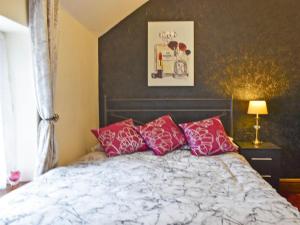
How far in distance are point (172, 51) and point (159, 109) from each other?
2.37ft

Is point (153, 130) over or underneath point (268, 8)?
underneath

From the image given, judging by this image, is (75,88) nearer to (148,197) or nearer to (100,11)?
(100,11)

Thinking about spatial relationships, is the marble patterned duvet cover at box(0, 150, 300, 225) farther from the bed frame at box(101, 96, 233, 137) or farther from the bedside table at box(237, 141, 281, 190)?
the bed frame at box(101, 96, 233, 137)

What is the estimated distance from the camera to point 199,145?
2908mm

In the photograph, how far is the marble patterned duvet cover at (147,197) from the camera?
134cm

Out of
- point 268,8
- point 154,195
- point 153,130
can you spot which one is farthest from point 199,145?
point 268,8

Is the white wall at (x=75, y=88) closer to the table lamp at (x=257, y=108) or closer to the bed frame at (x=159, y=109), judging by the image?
the bed frame at (x=159, y=109)

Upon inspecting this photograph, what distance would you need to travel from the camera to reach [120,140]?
9.61 ft

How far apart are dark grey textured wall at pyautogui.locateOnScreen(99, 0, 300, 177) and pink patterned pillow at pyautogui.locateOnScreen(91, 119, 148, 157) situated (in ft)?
2.86

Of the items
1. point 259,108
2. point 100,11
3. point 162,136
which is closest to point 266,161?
point 259,108

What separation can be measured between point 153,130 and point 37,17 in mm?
1539

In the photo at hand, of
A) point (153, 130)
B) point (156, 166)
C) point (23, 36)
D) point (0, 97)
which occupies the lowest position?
point (156, 166)

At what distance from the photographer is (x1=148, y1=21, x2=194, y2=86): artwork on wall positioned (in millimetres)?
3607

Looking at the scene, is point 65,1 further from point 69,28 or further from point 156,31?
point 156,31
